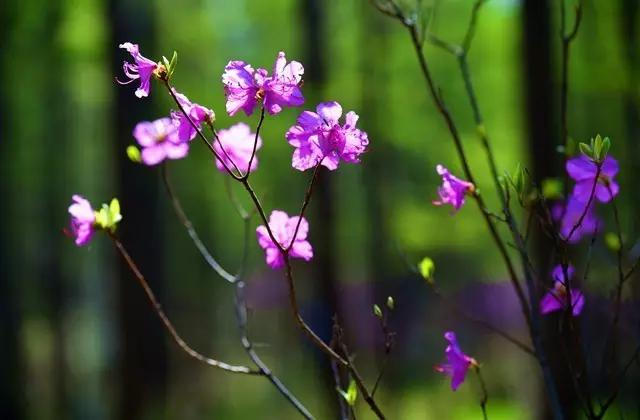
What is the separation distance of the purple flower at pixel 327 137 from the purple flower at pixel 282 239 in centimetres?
27

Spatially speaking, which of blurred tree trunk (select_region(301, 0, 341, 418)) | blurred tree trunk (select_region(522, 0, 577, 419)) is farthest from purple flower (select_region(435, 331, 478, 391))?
blurred tree trunk (select_region(301, 0, 341, 418))

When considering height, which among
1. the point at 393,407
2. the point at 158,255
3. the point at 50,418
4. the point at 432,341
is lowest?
the point at 432,341

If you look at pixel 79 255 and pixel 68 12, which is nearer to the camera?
pixel 68 12

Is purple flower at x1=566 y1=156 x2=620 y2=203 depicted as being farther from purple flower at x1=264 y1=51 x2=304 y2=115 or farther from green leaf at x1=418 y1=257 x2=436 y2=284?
purple flower at x1=264 y1=51 x2=304 y2=115

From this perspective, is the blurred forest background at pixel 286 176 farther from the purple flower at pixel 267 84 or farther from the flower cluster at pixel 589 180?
the purple flower at pixel 267 84

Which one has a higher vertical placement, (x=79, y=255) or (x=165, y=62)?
(x=165, y=62)

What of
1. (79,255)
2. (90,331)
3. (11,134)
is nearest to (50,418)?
(11,134)

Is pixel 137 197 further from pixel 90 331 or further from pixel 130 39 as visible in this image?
pixel 90 331

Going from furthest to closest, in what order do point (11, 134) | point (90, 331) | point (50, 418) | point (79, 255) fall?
point (90, 331)
point (79, 255)
point (50, 418)
point (11, 134)

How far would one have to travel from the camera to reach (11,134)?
844 cm

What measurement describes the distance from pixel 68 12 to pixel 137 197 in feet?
6.94

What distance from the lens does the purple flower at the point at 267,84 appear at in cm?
135

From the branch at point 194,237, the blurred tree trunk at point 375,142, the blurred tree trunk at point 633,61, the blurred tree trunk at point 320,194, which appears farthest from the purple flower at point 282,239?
the blurred tree trunk at point 375,142

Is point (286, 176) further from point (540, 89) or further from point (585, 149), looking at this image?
point (585, 149)
